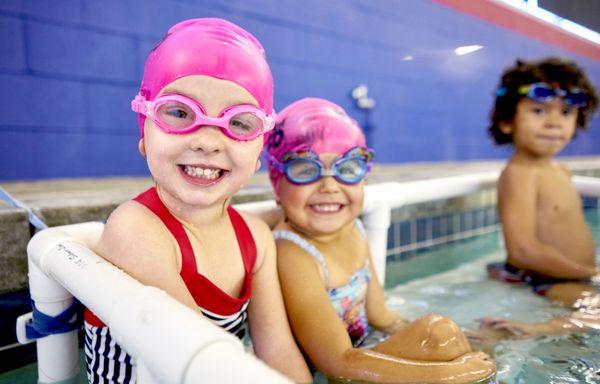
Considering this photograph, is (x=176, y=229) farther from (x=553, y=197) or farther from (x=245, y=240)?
(x=553, y=197)

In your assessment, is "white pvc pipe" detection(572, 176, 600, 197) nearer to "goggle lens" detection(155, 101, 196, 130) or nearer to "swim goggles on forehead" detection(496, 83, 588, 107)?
"swim goggles on forehead" detection(496, 83, 588, 107)

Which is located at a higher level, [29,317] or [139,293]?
[139,293]

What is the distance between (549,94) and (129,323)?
236 centimetres

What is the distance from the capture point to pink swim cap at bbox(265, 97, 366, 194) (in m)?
1.50

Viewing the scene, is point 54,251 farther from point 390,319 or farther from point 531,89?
point 531,89

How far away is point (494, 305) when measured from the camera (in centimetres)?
227

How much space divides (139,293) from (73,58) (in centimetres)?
302

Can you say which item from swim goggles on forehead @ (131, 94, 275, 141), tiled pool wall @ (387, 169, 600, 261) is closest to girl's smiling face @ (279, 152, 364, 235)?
swim goggles on forehead @ (131, 94, 275, 141)

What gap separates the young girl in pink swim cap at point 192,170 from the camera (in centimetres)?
105

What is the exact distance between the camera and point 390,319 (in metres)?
1.84

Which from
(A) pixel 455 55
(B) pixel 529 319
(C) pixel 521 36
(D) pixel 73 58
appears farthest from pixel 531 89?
(A) pixel 455 55

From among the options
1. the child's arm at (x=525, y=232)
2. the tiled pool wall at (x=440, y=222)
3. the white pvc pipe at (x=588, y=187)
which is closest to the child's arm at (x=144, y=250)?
the child's arm at (x=525, y=232)

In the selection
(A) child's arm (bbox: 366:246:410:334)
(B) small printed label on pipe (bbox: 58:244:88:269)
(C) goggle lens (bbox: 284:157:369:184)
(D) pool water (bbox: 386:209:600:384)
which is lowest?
(D) pool water (bbox: 386:209:600:384)

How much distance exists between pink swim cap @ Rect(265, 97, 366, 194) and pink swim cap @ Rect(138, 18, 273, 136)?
0.36 m
